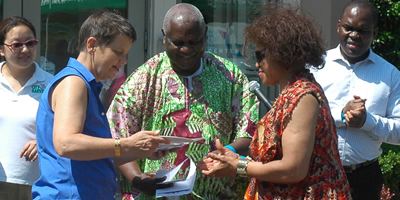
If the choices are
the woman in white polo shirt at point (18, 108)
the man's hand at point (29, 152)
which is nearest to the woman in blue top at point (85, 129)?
the man's hand at point (29, 152)

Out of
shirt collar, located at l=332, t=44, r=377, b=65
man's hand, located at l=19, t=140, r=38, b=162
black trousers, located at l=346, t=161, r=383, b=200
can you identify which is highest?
shirt collar, located at l=332, t=44, r=377, b=65

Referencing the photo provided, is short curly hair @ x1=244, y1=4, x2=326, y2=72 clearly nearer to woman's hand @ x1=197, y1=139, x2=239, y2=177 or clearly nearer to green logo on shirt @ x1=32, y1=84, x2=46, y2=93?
woman's hand @ x1=197, y1=139, x2=239, y2=177

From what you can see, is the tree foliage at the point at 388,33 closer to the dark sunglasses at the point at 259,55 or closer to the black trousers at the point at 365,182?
the black trousers at the point at 365,182

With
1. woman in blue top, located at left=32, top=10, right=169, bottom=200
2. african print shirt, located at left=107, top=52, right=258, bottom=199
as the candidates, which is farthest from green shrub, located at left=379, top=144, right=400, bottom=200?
woman in blue top, located at left=32, top=10, right=169, bottom=200

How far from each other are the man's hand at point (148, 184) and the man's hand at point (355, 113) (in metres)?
1.49

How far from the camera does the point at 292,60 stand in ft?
12.0

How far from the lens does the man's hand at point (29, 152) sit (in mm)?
5047

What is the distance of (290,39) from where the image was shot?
12.0 feet

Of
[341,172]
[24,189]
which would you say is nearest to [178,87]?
[341,172]

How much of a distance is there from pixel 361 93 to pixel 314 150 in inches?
72.9

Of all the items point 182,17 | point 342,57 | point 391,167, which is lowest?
point 391,167

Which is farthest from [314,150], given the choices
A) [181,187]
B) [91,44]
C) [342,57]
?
[342,57]

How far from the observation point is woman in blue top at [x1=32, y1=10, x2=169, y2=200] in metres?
3.50

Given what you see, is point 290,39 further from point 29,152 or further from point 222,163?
point 29,152
